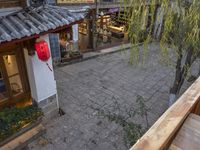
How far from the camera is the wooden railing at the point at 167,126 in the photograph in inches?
58.7

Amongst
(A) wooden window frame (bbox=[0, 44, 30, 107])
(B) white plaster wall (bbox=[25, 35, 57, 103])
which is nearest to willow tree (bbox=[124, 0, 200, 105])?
(B) white plaster wall (bbox=[25, 35, 57, 103])

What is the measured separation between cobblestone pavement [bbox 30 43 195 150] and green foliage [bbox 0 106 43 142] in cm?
83

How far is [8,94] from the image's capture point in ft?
21.6

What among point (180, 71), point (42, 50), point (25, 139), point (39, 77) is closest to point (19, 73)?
point (39, 77)

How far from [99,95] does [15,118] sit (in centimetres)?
429

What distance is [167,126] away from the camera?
1.68 m

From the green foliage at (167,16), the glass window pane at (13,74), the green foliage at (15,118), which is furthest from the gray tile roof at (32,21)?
the green foliage at (15,118)

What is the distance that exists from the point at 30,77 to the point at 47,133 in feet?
7.10

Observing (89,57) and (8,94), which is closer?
(8,94)

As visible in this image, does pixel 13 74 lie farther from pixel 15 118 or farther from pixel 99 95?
pixel 99 95

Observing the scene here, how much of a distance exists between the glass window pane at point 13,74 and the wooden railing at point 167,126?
5814 millimetres

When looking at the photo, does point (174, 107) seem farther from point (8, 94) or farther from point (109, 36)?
point (109, 36)

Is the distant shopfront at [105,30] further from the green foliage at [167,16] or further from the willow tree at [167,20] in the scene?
the green foliage at [167,16]

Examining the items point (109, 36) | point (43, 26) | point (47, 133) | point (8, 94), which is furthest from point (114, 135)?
point (109, 36)
